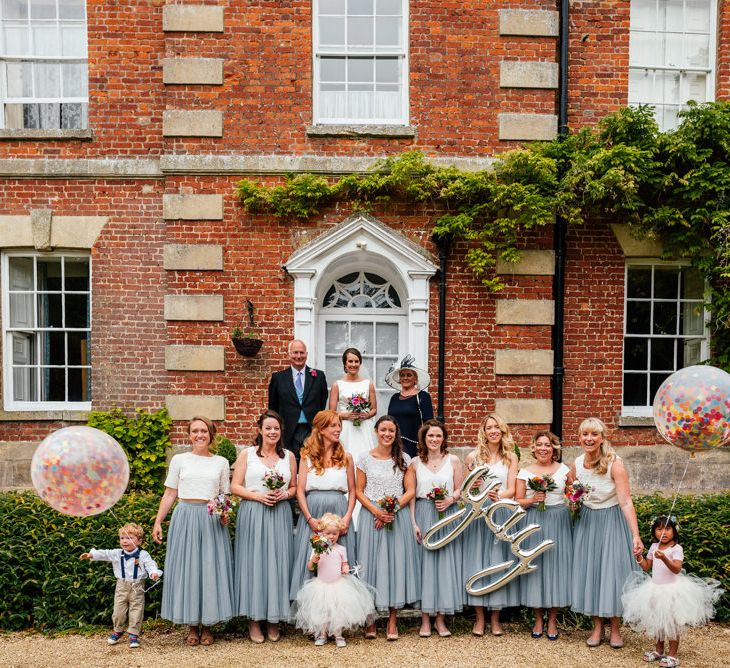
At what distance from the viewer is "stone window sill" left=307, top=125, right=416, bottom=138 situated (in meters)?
8.61

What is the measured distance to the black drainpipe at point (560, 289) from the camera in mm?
8742

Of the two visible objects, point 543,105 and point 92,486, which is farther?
point 543,105

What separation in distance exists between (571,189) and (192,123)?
458cm

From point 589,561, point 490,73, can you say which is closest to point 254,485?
point 589,561

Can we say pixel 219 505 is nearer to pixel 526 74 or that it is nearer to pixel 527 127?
pixel 527 127

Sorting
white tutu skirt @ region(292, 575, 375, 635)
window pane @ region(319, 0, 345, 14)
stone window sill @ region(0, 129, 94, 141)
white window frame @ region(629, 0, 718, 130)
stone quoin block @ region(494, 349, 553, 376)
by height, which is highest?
window pane @ region(319, 0, 345, 14)

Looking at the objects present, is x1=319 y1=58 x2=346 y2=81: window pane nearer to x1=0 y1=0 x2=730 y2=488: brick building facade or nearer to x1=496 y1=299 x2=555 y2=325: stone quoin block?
x1=0 y1=0 x2=730 y2=488: brick building facade

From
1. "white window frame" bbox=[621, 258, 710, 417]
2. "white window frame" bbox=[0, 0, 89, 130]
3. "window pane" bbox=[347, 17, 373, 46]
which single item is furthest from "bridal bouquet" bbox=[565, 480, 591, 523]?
"white window frame" bbox=[0, 0, 89, 130]

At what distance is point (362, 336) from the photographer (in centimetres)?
920

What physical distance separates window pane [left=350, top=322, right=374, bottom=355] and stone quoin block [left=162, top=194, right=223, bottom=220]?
2196 millimetres

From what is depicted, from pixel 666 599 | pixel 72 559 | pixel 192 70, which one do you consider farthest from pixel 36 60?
pixel 666 599

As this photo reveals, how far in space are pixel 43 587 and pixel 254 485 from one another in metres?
1.99

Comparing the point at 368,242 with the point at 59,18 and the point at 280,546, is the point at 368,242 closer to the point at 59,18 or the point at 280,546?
the point at 280,546

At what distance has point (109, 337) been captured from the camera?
895 centimetres
